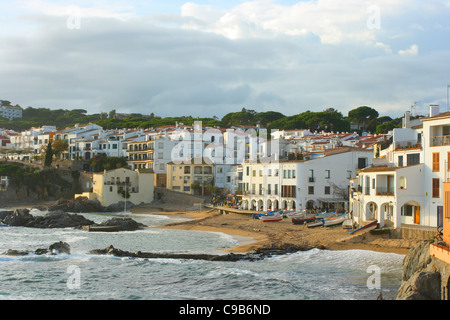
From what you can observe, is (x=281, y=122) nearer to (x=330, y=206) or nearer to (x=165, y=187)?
(x=165, y=187)

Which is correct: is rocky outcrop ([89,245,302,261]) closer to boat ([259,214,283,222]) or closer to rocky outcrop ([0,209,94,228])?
boat ([259,214,283,222])

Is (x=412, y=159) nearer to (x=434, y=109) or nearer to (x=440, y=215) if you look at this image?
(x=440, y=215)

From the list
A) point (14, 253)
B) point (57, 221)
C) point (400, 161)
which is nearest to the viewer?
point (14, 253)

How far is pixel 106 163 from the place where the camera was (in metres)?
86.8

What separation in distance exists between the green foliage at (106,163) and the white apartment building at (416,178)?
60.3m

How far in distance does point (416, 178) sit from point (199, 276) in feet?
54.9

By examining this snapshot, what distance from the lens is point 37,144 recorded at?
363ft

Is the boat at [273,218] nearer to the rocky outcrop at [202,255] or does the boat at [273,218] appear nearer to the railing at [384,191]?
the railing at [384,191]

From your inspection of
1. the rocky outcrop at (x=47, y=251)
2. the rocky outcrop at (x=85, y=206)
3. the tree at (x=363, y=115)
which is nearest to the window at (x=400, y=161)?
the rocky outcrop at (x=47, y=251)

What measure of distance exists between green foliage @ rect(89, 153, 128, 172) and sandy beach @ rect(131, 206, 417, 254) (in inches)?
1320

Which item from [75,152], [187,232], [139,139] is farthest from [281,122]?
[187,232]

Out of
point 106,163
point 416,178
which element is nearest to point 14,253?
point 416,178

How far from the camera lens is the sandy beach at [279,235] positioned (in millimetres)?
30425

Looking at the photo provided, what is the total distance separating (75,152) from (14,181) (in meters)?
20.2
